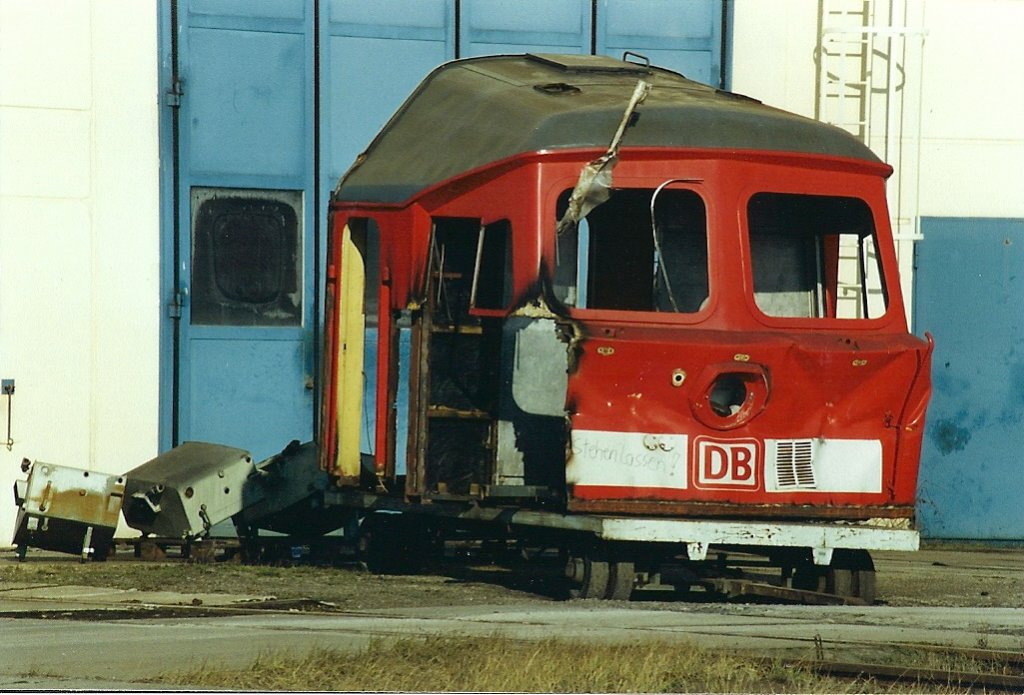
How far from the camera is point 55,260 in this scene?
14.7 meters

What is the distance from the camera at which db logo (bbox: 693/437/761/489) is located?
9.51m

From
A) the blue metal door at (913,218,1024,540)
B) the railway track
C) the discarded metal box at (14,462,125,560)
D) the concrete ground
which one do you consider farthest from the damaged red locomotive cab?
the blue metal door at (913,218,1024,540)

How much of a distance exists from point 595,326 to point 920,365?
76.7 inches

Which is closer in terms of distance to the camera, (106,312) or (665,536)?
(665,536)

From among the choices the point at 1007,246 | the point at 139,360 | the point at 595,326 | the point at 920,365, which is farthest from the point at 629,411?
→ the point at 1007,246

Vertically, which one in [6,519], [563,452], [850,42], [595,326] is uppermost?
[850,42]

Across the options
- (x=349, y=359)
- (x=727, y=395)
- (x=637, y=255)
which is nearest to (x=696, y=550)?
(x=727, y=395)

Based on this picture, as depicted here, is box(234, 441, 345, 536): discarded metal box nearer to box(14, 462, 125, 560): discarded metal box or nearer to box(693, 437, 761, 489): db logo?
box(14, 462, 125, 560): discarded metal box

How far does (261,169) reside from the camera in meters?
15.1

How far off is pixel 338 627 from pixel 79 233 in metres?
7.48

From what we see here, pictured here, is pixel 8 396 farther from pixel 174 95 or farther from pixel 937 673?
pixel 937 673

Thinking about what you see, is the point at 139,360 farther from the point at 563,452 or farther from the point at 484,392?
the point at 563,452

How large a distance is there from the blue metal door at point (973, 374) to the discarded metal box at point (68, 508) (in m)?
7.59

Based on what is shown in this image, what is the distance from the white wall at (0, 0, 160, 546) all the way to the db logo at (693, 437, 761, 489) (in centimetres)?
679
